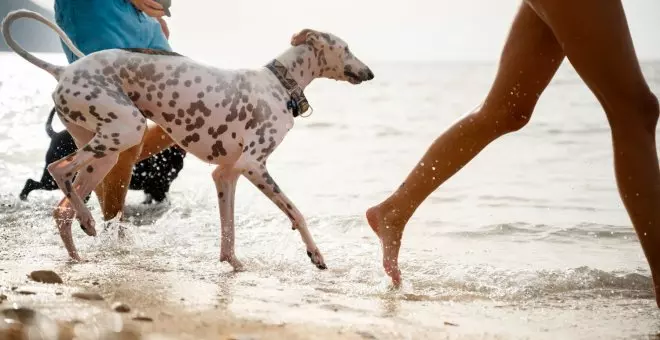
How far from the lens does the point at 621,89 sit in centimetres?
338

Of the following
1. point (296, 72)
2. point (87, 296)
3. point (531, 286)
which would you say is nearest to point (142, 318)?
point (87, 296)

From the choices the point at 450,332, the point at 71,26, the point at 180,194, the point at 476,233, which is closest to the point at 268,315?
the point at 450,332

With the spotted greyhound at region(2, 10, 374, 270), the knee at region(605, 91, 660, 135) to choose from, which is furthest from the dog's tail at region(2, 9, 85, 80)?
the knee at region(605, 91, 660, 135)

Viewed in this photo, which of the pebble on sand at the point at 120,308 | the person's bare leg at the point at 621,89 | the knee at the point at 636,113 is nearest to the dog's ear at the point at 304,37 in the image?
the person's bare leg at the point at 621,89

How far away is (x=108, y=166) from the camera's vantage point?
4496 millimetres

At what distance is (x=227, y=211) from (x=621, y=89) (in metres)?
2.06

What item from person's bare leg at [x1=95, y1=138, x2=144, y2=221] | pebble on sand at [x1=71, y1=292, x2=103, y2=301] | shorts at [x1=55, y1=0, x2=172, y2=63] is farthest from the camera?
person's bare leg at [x1=95, y1=138, x2=144, y2=221]

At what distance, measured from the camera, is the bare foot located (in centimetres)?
418

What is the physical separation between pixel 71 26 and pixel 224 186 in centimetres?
151

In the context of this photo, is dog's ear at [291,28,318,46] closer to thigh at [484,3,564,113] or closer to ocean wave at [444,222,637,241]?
thigh at [484,3,564,113]

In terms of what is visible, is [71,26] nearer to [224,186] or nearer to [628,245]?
[224,186]

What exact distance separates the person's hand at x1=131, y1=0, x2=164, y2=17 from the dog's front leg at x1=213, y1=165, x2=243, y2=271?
108cm

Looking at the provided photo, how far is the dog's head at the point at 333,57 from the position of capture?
4.80m

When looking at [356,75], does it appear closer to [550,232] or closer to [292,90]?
[292,90]
